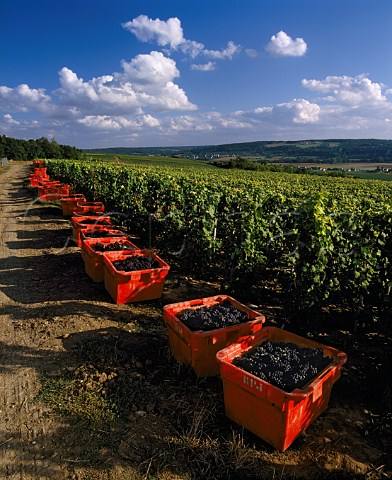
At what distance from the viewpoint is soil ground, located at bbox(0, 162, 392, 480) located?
10.2 ft

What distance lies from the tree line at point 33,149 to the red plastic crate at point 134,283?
70365mm

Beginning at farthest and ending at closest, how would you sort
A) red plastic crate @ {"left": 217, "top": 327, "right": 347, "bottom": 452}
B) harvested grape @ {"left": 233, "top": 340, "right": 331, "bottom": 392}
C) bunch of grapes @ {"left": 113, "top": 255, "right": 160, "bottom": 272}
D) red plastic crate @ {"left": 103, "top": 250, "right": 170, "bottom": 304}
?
bunch of grapes @ {"left": 113, "top": 255, "right": 160, "bottom": 272} → red plastic crate @ {"left": 103, "top": 250, "right": 170, "bottom": 304} → harvested grape @ {"left": 233, "top": 340, "right": 331, "bottom": 392} → red plastic crate @ {"left": 217, "top": 327, "right": 347, "bottom": 452}

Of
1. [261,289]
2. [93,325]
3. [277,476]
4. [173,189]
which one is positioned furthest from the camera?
[173,189]

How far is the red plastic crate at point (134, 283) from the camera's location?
627cm

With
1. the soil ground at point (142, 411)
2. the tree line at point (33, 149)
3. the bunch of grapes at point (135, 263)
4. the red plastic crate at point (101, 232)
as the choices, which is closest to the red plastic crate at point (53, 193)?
→ the red plastic crate at point (101, 232)

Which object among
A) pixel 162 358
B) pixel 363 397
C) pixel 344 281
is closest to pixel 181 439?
pixel 162 358

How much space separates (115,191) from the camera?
1353 cm

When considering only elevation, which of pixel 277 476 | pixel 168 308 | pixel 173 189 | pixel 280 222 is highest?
pixel 173 189

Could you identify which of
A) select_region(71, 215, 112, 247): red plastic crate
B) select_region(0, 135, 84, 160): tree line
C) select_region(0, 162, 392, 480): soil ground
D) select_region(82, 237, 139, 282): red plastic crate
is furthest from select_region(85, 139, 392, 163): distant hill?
select_region(0, 162, 392, 480): soil ground

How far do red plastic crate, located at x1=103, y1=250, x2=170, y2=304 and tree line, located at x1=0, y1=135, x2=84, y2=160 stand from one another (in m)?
70.4

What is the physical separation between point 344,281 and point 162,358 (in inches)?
131

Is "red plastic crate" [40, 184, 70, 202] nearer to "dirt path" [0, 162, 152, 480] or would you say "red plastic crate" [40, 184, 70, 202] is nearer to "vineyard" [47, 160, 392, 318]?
"dirt path" [0, 162, 152, 480]

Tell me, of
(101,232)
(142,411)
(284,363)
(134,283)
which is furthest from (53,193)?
(284,363)

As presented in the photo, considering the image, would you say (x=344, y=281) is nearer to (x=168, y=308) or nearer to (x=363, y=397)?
(x=363, y=397)
